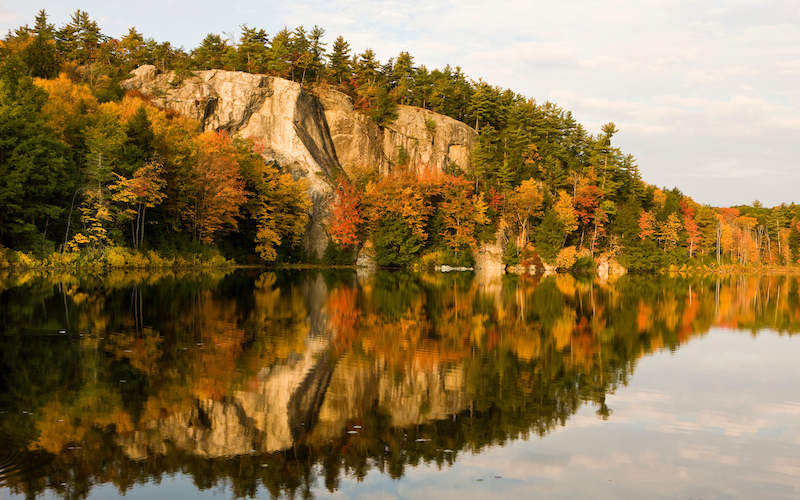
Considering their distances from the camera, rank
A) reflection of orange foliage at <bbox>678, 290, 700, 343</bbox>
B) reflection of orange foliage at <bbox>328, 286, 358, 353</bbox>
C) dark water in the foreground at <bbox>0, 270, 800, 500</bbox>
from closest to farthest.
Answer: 1. dark water in the foreground at <bbox>0, 270, 800, 500</bbox>
2. reflection of orange foliage at <bbox>328, 286, 358, 353</bbox>
3. reflection of orange foliage at <bbox>678, 290, 700, 343</bbox>

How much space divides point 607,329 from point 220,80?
211 feet

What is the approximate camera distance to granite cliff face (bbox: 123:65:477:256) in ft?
229

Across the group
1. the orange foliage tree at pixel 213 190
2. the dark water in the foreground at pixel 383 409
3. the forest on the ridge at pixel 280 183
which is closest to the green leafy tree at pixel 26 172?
the forest on the ridge at pixel 280 183

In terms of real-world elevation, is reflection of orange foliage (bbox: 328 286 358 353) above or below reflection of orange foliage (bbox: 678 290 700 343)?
below

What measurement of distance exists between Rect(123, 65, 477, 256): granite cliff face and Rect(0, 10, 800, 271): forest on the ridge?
2.27 meters

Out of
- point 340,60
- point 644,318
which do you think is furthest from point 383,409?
point 340,60

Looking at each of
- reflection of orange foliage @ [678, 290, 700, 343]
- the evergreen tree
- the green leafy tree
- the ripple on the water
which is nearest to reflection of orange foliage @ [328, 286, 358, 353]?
the ripple on the water

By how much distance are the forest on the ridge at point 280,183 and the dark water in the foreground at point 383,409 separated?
26.5 metres

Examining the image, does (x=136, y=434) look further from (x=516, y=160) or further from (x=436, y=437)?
(x=516, y=160)

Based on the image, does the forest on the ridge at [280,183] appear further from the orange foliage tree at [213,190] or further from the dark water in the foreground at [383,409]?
the dark water in the foreground at [383,409]

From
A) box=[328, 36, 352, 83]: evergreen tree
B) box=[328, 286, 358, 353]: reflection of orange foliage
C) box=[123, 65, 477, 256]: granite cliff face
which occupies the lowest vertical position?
box=[328, 286, 358, 353]: reflection of orange foliage

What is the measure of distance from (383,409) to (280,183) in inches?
2088

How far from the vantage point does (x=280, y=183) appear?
199ft

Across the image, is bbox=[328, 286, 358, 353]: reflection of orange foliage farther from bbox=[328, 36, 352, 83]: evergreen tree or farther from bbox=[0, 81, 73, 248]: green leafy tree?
bbox=[328, 36, 352, 83]: evergreen tree
